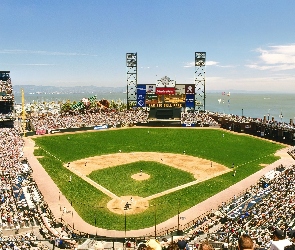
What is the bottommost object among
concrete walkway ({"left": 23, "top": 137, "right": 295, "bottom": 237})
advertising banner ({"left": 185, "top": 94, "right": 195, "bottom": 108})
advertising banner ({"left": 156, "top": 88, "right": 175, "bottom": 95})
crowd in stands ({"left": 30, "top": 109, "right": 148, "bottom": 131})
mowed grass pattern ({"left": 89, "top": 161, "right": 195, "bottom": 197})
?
concrete walkway ({"left": 23, "top": 137, "right": 295, "bottom": 237})

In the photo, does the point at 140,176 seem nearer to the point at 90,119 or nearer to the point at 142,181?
the point at 142,181

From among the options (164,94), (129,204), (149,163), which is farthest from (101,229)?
(164,94)

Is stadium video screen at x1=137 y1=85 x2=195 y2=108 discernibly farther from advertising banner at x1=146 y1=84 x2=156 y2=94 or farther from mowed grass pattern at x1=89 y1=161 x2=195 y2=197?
mowed grass pattern at x1=89 y1=161 x2=195 y2=197

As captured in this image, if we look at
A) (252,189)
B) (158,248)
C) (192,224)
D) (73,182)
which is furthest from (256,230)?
(73,182)

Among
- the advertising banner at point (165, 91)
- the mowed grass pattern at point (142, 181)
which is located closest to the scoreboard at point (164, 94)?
the advertising banner at point (165, 91)

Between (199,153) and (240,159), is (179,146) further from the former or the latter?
(240,159)

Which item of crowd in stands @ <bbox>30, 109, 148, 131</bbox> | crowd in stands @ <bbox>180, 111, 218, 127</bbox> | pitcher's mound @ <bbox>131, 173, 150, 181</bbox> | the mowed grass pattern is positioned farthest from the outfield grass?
crowd in stands @ <bbox>30, 109, 148, 131</bbox>

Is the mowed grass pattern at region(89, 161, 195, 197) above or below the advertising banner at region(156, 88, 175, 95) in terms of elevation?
below
